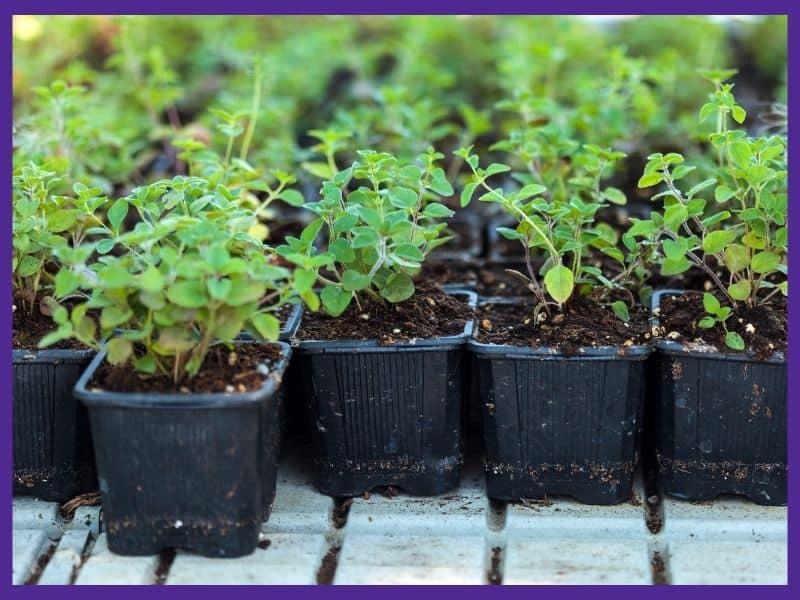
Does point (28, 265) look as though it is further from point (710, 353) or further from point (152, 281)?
point (710, 353)

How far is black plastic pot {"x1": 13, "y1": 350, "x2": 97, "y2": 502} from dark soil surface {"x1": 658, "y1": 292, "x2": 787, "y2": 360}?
133cm

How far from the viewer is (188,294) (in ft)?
6.69

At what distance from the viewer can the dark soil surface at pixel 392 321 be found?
2.40m

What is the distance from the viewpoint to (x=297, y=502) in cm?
249

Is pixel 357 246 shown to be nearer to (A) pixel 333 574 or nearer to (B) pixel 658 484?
(A) pixel 333 574

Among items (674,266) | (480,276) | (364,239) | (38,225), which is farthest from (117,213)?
(674,266)

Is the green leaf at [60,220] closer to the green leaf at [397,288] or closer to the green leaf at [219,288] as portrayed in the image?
the green leaf at [219,288]

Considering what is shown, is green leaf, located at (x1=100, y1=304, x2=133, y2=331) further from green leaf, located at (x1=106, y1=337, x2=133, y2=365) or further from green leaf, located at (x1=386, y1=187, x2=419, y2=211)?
green leaf, located at (x1=386, y1=187, x2=419, y2=211)

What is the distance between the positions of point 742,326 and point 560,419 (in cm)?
46

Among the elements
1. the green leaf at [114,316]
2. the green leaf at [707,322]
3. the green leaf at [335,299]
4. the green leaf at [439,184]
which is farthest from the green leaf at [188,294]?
the green leaf at [707,322]

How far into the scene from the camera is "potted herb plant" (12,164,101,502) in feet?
7.71

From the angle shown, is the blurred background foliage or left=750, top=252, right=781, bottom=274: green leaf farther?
the blurred background foliage

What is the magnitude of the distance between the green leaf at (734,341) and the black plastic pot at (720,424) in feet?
0.06

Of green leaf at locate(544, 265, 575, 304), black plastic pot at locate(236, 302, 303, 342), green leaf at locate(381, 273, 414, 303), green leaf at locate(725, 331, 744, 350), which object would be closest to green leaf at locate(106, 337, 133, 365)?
black plastic pot at locate(236, 302, 303, 342)
